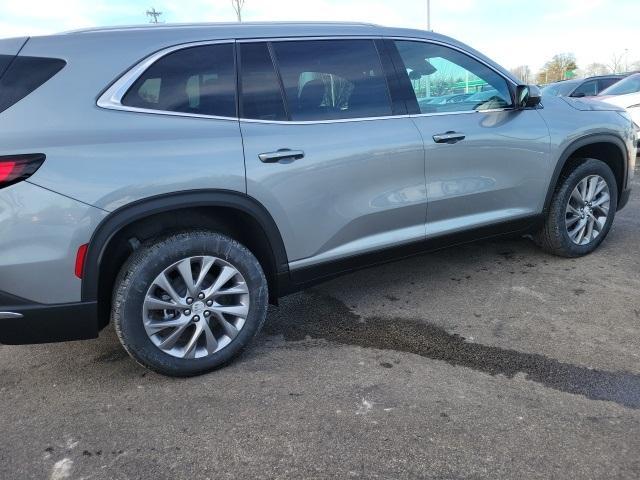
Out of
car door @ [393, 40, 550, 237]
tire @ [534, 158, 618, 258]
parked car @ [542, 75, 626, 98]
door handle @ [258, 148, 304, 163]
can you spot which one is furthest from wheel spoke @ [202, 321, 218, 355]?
parked car @ [542, 75, 626, 98]

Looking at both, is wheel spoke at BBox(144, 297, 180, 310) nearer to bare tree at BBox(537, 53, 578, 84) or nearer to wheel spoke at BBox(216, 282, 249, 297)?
wheel spoke at BBox(216, 282, 249, 297)

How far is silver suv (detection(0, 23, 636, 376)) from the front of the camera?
241 cm

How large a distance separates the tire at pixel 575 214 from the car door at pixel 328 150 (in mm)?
1392

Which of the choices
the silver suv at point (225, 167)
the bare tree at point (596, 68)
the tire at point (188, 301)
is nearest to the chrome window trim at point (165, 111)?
the silver suv at point (225, 167)

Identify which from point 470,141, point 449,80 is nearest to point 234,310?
point 470,141

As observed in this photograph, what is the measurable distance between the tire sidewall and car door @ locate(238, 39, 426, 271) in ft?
4.60

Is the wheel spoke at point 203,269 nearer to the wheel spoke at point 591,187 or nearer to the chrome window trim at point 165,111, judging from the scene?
the chrome window trim at point 165,111

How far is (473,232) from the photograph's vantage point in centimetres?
381

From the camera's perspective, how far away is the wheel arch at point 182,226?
249cm

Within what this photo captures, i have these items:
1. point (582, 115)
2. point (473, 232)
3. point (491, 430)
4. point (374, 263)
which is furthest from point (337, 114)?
point (582, 115)

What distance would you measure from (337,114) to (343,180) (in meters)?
0.39

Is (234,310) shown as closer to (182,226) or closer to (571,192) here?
(182,226)

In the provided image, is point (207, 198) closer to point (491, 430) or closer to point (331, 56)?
point (331, 56)

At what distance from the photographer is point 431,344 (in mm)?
3174
